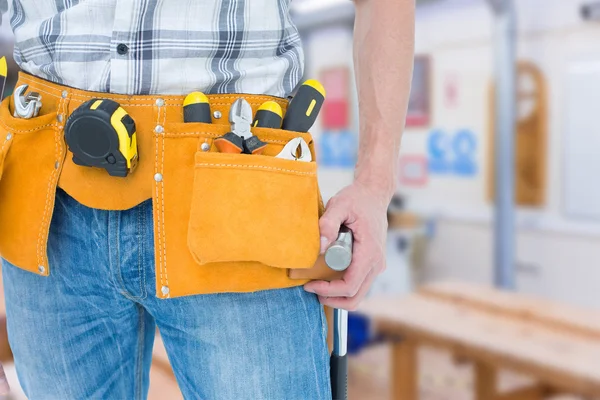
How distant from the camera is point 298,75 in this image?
2.82 ft

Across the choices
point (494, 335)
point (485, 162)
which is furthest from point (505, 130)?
point (494, 335)

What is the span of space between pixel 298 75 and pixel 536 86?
14.3 feet

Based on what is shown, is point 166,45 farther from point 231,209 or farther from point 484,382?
point 484,382

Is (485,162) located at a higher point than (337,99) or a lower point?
lower

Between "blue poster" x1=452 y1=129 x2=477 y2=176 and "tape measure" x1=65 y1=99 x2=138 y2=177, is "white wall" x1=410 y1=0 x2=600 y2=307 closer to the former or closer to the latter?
"blue poster" x1=452 y1=129 x2=477 y2=176

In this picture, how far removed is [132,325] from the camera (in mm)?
857

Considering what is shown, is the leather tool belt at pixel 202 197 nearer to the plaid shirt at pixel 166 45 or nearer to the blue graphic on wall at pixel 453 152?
the plaid shirt at pixel 166 45

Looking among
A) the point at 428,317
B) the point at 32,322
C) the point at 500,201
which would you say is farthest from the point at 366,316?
the point at 32,322

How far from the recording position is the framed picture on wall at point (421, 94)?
550 cm

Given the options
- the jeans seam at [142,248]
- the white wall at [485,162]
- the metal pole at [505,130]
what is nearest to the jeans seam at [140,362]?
the jeans seam at [142,248]

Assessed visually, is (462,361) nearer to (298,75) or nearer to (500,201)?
(500,201)

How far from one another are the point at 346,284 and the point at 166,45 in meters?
0.36

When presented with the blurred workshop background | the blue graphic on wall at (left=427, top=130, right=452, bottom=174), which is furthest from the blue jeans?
the blue graphic on wall at (left=427, top=130, right=452, bottom=174)

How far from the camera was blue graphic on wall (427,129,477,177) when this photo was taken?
17.3ft
